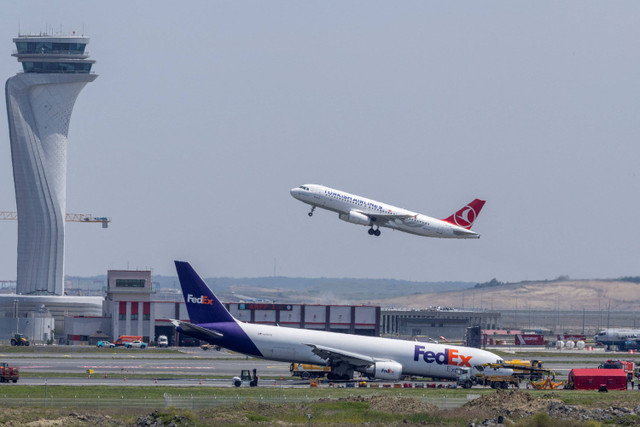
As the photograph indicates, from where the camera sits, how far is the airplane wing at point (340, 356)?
87625 millimetres

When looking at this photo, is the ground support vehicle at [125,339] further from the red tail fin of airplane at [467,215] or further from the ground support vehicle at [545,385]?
the ground support vehicle at [545,385]

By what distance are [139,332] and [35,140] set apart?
5159 centimetres

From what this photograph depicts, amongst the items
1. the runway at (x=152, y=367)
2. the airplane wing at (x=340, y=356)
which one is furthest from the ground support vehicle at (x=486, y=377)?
the runway at (x=152, y=367)

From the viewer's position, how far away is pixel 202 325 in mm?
89188

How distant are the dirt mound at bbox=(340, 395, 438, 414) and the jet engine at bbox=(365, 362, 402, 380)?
58.1ft

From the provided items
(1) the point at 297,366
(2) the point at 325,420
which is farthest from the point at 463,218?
(2) the point at 325,420

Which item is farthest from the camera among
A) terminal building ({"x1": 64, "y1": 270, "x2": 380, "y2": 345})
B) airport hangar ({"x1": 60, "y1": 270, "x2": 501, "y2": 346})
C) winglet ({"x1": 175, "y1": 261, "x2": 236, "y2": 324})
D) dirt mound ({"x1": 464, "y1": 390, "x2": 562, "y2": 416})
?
terminal building ({"x1": 64, "y1": 270, "x2": 380, "y2": 345})

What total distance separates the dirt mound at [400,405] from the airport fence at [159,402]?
66.7 inches

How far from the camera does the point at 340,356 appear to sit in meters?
87.9

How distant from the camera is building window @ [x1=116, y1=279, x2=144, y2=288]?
565 ft

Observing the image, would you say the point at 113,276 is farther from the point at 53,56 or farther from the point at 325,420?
the point at 325,420

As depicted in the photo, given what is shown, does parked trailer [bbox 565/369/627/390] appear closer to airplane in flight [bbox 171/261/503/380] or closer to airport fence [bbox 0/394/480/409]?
airplane in flight [bbox 171/261/503/380]

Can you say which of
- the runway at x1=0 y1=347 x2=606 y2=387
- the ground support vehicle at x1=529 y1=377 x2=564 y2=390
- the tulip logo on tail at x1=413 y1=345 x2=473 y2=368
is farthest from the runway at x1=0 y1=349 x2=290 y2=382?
the ground support vehicle at x1=529 y1=377 x2=564 y2=390

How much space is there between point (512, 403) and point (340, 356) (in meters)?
21.8
